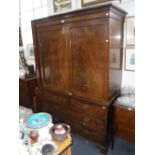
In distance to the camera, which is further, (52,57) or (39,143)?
(52,57)

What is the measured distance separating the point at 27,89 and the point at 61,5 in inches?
72.2

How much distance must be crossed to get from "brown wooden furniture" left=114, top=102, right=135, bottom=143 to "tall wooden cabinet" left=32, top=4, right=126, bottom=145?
0.16 metres

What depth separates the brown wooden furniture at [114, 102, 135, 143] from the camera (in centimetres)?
179

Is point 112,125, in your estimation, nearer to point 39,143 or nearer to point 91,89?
point 91,89

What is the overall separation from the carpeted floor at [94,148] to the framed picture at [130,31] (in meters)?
1.50

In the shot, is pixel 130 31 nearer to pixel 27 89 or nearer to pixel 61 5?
pixel 61 5

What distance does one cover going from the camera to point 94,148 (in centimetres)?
204

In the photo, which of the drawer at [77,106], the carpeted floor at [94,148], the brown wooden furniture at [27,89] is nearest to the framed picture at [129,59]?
the drawer at [77,106]

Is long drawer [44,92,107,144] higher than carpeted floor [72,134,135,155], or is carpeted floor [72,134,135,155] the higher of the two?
long drawer [44,92,107,144]

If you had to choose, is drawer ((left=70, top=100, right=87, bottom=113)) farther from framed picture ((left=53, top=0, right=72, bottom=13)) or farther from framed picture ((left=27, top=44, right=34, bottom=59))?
framed picture ((left=27, top=44, right=34, bottom=59))

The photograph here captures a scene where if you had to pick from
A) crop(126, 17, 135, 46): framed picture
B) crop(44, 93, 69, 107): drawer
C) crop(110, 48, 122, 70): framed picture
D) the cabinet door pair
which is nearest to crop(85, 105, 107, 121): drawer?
the cabinet door pair
